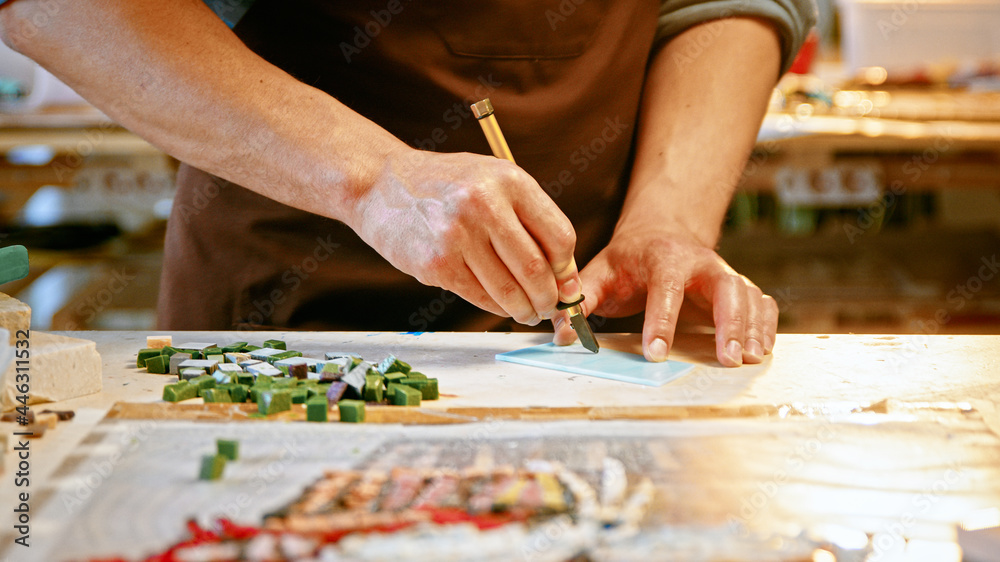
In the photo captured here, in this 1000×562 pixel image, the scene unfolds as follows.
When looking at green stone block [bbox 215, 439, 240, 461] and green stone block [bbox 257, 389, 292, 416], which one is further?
green stone block [bbox 257, 389, 292, 416]

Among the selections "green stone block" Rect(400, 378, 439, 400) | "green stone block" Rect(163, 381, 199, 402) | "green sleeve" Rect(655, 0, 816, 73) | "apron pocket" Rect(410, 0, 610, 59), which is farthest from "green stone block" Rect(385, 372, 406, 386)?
"green sleeve" Rect(655, 0, 816, 73)

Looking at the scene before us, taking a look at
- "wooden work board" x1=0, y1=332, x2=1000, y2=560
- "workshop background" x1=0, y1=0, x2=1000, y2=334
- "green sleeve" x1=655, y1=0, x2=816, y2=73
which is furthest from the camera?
"workshop background" x1=0, y1=0, x2=1000, y2=334

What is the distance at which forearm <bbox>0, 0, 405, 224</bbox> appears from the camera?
977 mm

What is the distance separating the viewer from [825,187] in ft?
10.7

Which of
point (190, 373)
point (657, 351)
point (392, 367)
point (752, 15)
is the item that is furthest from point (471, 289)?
point (752, 15)

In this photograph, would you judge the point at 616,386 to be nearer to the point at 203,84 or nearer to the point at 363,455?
the point at 363,455

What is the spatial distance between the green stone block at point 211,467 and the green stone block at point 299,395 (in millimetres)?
187

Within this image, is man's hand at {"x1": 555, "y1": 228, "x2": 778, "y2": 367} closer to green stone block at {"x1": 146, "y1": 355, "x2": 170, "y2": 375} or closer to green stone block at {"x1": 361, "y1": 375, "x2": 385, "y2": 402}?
green stone block at {"x1": 361, "y1": 375, "x2": 385, "y2": 402}

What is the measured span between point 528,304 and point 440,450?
343mm

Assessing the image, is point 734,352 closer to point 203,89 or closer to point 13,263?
point 203,89

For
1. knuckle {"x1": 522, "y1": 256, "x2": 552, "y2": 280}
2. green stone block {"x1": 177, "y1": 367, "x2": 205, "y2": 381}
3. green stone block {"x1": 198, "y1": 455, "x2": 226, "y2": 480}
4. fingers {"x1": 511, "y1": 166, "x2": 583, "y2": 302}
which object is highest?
fingers {"x1": 511, "y1": 166, "x2": 583, "y2": 302}

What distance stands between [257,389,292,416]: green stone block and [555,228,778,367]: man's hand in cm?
45

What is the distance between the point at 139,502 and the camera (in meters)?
0.62

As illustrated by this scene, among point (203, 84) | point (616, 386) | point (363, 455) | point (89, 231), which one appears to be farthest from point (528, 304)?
point (89, 231)
